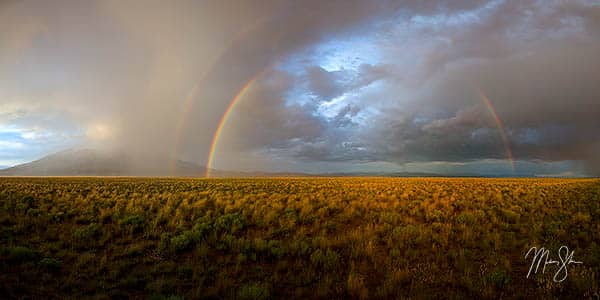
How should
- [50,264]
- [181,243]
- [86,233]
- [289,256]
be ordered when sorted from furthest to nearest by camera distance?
1. [86,233]
2. [181,243]
3. [289,256]
4. [50,264]

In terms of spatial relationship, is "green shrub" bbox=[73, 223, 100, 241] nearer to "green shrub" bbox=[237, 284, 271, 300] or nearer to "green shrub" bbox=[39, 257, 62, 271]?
"green shrub" bbox=[39, 257, 62, 271]

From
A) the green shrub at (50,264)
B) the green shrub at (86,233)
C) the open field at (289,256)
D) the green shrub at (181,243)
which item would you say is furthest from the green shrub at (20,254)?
the green shrub at (181,243)

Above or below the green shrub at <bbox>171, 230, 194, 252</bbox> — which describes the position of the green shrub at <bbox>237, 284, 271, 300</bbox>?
below

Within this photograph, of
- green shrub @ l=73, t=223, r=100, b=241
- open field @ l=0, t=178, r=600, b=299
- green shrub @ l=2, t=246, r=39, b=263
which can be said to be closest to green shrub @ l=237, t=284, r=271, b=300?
open field @ l=0, t=178, r=600, b=299

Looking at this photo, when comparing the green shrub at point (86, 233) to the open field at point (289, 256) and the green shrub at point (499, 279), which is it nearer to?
the open field at point (289, 256)

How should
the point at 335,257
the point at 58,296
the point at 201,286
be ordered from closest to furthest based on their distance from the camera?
the point at 58,296
the point at 201,286
the point at 335,257

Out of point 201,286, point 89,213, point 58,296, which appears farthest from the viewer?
point 89,213

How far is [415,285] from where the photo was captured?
241 inches

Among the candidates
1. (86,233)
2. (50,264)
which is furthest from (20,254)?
(86,233)

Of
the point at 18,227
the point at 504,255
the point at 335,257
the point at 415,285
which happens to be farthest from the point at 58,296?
the point at 504,255

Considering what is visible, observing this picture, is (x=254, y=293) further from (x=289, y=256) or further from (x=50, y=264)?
(x=50, y=264)

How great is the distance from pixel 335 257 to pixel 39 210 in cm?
1427

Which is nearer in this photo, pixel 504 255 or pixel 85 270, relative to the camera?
pixel 85 270

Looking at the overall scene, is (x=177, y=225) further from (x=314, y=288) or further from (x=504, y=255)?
(x=504, y=255)
